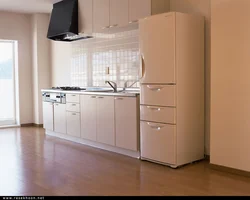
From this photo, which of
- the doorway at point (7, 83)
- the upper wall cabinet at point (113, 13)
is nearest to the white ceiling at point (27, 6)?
the doorway at point (7, 83)

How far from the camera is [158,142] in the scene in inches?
157

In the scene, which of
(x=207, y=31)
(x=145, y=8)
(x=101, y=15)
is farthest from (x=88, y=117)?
(x=207, y=31)

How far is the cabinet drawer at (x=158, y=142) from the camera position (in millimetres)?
3857

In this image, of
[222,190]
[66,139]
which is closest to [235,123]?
[222,190]

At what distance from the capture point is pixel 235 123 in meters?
3.56

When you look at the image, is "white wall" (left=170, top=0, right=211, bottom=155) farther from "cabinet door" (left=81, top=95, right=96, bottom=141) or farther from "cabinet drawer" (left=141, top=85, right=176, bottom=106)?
"cabinet door" (left=81, top=95, right=96, bottom=141)

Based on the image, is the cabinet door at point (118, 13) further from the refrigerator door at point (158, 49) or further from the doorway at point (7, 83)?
the doorway at point (7, 83)

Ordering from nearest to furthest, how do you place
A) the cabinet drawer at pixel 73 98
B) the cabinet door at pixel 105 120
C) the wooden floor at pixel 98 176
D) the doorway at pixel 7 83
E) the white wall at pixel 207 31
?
the wooden floor at pixel 98 176
the white wall at pixel 207 31
the cabinet door at pixel 105 120
the cabinet drawer at pixel 73 98
the doorway at pixel 7 83

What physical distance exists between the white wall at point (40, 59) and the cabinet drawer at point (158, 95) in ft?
12.7

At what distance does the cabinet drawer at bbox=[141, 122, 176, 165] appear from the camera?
3857 mm

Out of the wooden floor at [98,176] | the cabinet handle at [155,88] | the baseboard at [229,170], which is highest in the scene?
the cabinet handle at [155,88]

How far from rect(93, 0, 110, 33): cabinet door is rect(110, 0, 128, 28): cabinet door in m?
0.12

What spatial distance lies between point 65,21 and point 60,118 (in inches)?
68.9

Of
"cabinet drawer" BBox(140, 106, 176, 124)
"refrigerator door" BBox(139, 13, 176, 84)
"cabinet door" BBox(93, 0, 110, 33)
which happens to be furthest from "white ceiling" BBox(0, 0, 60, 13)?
"cabinet drawer" BBox(140, 106, 176, 124)
